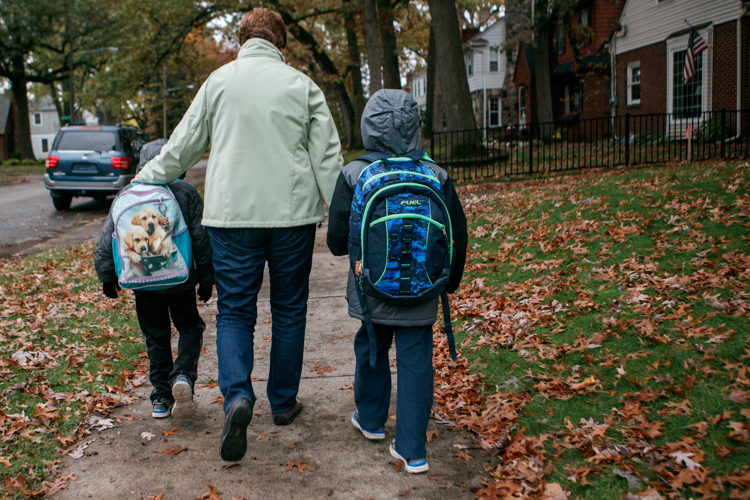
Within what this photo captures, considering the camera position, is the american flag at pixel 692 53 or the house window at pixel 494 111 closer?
the american flag at pixel 692 53

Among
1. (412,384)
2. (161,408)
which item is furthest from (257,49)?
(161,408)

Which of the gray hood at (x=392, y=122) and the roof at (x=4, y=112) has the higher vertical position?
the roof at (x=4, y=112)

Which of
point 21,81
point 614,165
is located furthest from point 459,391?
point 21,81

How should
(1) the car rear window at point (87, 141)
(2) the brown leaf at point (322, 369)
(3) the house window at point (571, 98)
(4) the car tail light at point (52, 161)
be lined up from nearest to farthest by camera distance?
(2) the brown leaf at point (322, 369)
(4) the car tail light at point (52, 161)
(1) the car rear window at point (87, 141)
(3) the house window at point (571, 98)

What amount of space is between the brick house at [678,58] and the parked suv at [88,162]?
14.0 metres

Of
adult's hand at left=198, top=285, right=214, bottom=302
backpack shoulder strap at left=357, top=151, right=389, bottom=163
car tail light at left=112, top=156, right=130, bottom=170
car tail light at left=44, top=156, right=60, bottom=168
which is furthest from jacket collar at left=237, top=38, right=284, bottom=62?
car tail light at left=44, top=156, right=60, bottom=168

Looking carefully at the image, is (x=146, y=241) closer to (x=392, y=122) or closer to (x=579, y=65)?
(x=392, y=122)

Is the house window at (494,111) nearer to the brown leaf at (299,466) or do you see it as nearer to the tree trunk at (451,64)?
the tree trunk at (451,64)

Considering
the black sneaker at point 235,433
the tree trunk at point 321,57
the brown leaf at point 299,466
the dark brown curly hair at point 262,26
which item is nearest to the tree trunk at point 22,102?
the tree trunk at point 321,57

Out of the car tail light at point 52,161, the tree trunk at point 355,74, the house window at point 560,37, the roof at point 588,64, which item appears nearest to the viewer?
the car tail light at point 52,161

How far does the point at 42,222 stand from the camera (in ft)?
46.6

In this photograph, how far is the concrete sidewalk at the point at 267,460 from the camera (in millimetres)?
3025

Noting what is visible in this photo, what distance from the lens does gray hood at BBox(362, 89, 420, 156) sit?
3.03m

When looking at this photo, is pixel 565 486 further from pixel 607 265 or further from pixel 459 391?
pixel 607 265
